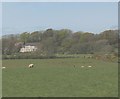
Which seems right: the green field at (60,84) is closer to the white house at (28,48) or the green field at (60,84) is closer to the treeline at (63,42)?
the treeline at (63,42)

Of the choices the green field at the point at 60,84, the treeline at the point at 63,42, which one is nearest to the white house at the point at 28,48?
the treeline at the point at 63,42

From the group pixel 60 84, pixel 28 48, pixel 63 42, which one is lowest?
pixel 60 84

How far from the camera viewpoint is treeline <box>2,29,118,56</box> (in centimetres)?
6472

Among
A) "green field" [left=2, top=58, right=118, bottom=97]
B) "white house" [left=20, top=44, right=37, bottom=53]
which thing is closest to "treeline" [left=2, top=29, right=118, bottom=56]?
"white house" [left=20, top=44, right=37, bottom=53]

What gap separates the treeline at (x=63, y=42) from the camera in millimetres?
64719

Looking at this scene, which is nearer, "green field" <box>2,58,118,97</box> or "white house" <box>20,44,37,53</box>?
"green field" <box>2,58,118,97</box>

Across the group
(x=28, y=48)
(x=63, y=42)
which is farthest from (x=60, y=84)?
(x=28, y=48)

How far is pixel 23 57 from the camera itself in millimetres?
61969

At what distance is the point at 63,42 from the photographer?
2926 inches

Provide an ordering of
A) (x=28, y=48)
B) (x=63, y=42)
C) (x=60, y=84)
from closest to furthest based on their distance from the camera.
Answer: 1. (x=60, y=84)
2. (x=63, y=42)
3. (x=28, y=48)

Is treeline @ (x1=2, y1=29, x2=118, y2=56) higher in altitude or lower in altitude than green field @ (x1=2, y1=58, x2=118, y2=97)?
higher

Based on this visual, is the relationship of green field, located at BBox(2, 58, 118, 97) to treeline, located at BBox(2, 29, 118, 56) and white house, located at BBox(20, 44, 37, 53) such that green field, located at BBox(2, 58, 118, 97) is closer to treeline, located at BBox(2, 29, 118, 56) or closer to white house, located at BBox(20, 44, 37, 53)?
treeline, located at BBox(2, 29, 118, 56)

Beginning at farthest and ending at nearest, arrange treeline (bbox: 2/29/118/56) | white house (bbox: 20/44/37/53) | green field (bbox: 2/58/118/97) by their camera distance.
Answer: white house (bbox: 20/44/37/53)
treeline (bbox: 2/29/118/56)
green field (bbox: 2/58/118/97)

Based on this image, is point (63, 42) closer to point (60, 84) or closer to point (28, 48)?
point (28, 48)
